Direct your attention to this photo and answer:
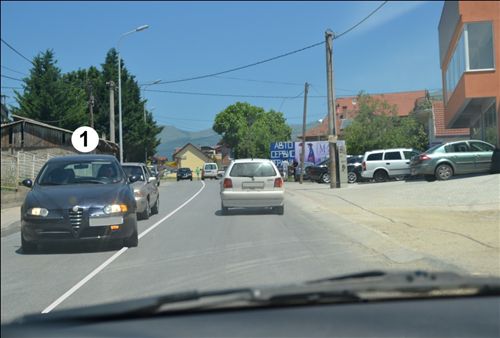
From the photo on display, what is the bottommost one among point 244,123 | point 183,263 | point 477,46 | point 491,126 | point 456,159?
point 183,263

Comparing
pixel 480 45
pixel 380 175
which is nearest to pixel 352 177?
pixel 380 175

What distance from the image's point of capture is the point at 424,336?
2.71 meters

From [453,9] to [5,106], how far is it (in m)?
26.1

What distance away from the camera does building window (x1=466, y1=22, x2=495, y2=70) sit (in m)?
23.0

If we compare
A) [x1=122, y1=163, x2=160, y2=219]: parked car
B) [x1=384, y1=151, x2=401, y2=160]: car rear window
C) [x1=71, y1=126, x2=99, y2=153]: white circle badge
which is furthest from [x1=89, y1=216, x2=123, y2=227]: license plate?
[x1=384, y1=151, x2=401, y2=160]: car rear window

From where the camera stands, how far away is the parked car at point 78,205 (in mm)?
7349

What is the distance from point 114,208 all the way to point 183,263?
50.3 inches

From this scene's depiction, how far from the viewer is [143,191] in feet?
47.4

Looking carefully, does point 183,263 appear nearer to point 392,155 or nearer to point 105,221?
point 105,221

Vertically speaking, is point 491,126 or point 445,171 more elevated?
point 491,126

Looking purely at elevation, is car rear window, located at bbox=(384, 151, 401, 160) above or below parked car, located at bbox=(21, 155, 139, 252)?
above

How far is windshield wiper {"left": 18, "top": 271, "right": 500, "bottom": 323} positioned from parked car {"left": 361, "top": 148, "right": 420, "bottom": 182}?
26.0 meters

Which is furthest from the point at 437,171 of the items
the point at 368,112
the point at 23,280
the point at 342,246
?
the point at 368,112

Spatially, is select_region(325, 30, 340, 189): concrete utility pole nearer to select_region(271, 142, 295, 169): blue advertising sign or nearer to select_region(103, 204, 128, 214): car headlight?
select_region(103, 204, 128, 214): car headlight
